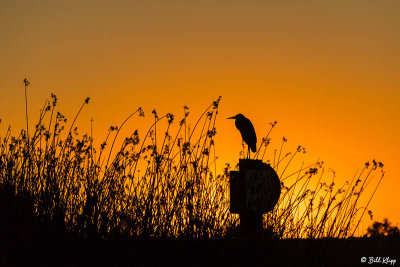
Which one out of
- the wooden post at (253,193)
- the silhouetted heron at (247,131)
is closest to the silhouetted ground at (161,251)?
the wooden post at (253,193)

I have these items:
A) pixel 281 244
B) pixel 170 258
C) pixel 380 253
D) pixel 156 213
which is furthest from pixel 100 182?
pixel 380 253

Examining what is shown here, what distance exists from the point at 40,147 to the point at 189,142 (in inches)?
54.6

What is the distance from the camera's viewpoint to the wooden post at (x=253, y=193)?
541cm

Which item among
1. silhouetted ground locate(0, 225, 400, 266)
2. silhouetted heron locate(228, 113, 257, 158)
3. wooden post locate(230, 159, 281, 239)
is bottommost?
silhouetted ground locate(0, 225, 400, 266)

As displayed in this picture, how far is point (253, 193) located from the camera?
18.7ft

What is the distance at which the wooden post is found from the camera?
541 cm

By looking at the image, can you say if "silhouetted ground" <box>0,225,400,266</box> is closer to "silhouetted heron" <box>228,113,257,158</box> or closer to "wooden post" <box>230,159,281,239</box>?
"wooden post" <box>230,159,281,239</box>

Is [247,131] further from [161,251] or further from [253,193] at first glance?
[161,251]

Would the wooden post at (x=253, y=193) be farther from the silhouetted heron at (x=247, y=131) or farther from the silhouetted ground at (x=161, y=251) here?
the silhouetted heron at (x=247, y=131)

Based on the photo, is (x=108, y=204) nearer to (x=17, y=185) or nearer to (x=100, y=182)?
(x=100, y=182)

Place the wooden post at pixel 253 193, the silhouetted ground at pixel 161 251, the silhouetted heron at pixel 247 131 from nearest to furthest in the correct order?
the silhouetted ground at pixel 161 251 → the wooden post at pixel 253 193 → the silhouetted heron at pixel 247 131

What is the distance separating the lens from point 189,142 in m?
5.08

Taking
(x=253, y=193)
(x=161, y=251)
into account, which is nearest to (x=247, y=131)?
(x=253, y=193)

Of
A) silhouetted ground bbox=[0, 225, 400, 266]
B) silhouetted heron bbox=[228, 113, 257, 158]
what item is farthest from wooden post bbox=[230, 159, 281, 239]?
silhouetted heron bbox=[228, 113, 257, 158]
